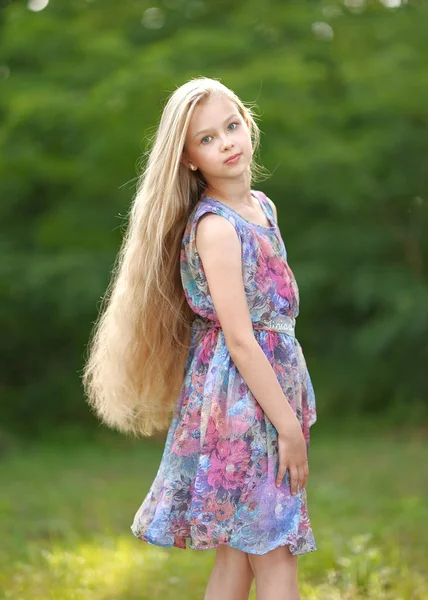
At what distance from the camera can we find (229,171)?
2.31 meters

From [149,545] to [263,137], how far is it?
3.59 meters

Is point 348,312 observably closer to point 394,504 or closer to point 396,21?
point 396,21

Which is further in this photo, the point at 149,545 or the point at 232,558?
the point at 149,545

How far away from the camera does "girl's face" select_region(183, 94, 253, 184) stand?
2285 millimetres

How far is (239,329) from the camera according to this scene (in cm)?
219

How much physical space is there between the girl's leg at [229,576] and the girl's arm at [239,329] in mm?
403

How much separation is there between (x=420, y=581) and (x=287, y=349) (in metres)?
1.31

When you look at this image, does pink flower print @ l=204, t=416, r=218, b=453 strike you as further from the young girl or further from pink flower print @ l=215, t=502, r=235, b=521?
pink flower print @ l=215, t=502, r=235, b=521

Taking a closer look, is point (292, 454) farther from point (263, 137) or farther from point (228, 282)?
point (263, 137)

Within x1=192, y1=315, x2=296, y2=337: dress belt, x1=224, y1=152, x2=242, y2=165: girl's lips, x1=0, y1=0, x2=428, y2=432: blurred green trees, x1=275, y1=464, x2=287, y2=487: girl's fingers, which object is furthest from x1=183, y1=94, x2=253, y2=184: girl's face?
x1=0, y1=0, x2=428, y2=432: blurred green trees

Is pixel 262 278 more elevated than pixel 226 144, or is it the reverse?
pixel 226 144

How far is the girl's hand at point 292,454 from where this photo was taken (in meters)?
2.21

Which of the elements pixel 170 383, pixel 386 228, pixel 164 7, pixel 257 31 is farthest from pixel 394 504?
pixel 164 7

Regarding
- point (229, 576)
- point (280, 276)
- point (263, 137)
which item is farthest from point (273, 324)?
point (263, 137)
